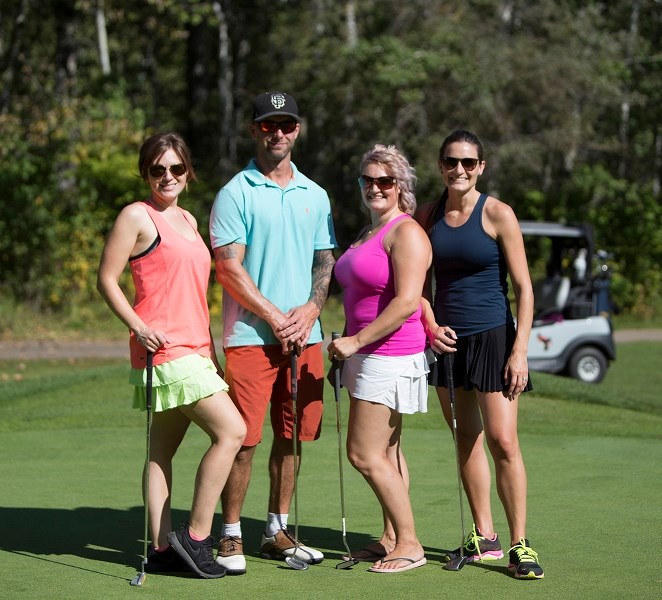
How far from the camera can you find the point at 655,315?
23172 mm

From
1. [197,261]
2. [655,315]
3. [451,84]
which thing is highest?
[451,84]

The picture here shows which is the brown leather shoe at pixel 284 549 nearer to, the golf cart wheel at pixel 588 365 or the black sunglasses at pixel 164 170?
the black sunglasses at pixel 164 170

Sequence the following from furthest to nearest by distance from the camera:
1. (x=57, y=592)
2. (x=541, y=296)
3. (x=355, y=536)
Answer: (x=541, y=296) < (x=355, y=536) < (x=57, y=592)

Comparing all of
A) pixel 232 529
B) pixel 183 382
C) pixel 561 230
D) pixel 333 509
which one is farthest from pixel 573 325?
pixel 183 382

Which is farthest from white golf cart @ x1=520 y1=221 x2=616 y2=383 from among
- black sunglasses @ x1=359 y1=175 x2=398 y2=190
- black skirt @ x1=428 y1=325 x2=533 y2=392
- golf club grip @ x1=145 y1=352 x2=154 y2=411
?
golf club grip @ x1=145 y1=352 x2=154 y2=411

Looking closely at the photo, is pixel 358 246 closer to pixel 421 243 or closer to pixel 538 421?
pixel 421 243

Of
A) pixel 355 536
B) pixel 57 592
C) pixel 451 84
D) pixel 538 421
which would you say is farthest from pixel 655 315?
pixel 57 592

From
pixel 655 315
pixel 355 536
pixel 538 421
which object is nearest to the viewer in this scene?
pixel 355 536

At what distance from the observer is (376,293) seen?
17.7 ft

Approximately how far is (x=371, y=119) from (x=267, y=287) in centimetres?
1896

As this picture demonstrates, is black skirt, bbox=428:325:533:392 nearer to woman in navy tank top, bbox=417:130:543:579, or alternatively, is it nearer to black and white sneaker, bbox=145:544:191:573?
woman in navy tank top, bbox=417:130:543:579

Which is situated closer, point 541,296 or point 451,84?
point 541,296

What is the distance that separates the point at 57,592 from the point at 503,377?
2.02 m

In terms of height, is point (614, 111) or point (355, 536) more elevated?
point (614, 111)
